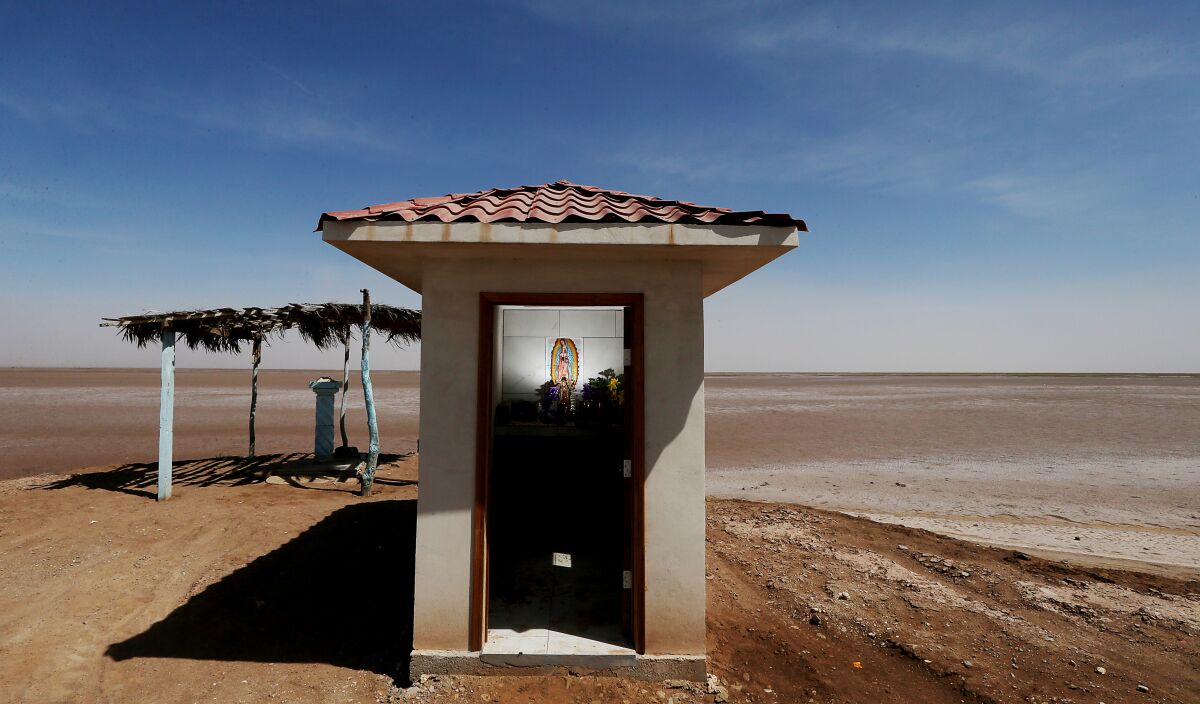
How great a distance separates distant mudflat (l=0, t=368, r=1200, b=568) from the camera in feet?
28.3

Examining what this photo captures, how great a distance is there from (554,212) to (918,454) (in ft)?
49.1

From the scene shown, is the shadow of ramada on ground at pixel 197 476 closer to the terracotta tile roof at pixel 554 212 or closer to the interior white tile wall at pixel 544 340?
the interior white tile wall at pixel 544 340

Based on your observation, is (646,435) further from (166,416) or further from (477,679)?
(166,416)

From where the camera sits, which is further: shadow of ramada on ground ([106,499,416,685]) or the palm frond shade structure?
the palm frond shade structure

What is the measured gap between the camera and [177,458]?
1261 cm

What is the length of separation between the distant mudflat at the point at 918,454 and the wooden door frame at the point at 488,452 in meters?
0.33

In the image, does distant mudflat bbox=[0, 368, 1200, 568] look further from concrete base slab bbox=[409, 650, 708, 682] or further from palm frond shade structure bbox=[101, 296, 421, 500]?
palm frond shade structure bbox=[101, 296, 421, 500]

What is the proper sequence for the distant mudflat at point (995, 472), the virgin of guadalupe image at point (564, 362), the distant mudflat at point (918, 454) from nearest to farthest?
the distant mudflat at point (995, 472) < the distant mudflat at point (918, 454) < the virgin of guadalupe image at point (564, 362)

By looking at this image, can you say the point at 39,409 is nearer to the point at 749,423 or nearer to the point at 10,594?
the point at 10,594

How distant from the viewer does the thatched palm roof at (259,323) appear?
349 inches

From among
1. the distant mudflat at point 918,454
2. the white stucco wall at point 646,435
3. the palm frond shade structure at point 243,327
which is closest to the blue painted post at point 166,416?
the palm frond shade structure at point 243,327

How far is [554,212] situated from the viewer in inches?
148

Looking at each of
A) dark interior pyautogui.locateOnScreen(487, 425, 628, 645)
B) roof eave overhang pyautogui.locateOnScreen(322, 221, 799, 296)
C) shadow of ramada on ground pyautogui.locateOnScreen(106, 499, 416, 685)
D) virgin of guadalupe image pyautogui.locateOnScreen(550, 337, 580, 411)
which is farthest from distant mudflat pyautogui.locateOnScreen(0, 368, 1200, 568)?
virgin of guadalupe image pyautogui.locateOnScreen(550, 337, 580, 411)

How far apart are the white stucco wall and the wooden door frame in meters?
0.04
